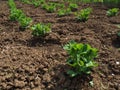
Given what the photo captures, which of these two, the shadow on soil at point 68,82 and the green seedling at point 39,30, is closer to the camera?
the shadow on soil at point 68,82

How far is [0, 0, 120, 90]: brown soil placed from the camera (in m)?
4.23

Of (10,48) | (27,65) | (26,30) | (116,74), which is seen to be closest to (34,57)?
(27,65)

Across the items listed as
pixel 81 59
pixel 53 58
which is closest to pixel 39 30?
pixel 53 58

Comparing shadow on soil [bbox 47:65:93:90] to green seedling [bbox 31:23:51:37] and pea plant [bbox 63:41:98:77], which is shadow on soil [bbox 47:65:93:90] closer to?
pea plant [bbox 63:41:98:77]

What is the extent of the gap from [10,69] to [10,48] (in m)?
1.11

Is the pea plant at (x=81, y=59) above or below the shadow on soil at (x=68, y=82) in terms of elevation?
above

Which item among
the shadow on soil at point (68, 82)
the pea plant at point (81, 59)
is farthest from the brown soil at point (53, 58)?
the pea plant at point (81, 59)

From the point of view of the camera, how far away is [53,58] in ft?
16.3

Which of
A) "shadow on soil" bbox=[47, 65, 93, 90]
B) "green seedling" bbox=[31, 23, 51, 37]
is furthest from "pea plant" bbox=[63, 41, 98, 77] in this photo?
"green seedling" bbox=[31, 23, 51, 37]

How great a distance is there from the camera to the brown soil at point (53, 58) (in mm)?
4227

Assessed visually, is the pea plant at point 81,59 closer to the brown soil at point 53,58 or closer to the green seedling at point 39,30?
the brown soil at point 53,58

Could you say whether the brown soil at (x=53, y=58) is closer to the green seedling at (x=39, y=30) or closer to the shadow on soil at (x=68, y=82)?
the shadow on soil at (x=68, y=82)

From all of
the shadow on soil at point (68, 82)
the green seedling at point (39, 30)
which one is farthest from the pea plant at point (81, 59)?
the green seedling at point (39, 30)

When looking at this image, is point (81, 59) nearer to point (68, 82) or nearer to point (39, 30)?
point (68, 82)
